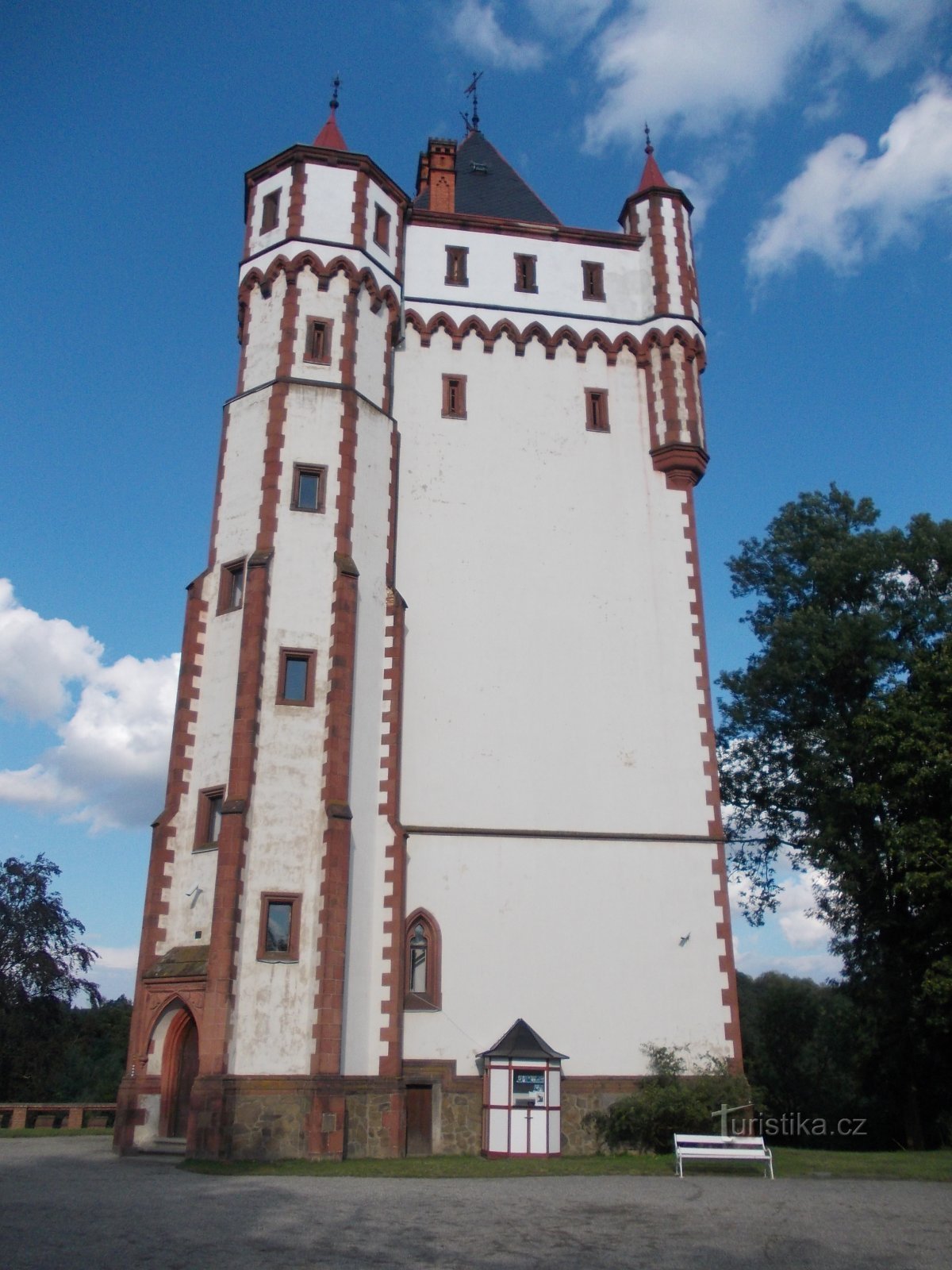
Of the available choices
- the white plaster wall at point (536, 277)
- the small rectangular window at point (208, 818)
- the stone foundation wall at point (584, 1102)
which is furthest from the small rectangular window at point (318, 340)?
the stone foundation wall at point (584, 1102)

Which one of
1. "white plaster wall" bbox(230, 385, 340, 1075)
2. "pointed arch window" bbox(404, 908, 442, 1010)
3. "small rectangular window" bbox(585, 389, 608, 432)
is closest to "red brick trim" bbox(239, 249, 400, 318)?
"white plaster wall" bbox(230, 385, 340, 1075)

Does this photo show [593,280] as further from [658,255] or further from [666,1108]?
[666,1108]

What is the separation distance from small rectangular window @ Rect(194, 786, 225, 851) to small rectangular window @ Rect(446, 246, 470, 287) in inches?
572

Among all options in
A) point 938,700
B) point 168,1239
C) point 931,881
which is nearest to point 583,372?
point 938,700

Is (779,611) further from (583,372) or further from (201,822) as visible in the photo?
(201,822)

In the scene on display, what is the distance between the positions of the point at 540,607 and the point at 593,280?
976cm

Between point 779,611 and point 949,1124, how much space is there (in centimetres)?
1329

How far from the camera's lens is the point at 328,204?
25688 mm

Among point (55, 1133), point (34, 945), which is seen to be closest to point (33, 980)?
point (34, 945)

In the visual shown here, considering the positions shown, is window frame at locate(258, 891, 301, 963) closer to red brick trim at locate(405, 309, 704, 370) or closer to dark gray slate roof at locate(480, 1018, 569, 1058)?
dark gray slate roof at locate(480, 1018, 569, 1058)

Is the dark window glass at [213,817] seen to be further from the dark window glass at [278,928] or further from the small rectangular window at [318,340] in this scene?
the small rectangular window at [318,340]

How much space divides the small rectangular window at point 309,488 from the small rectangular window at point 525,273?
8.90 meters

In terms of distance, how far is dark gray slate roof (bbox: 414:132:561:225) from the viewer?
30906 millimetres

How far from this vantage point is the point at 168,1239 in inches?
382
